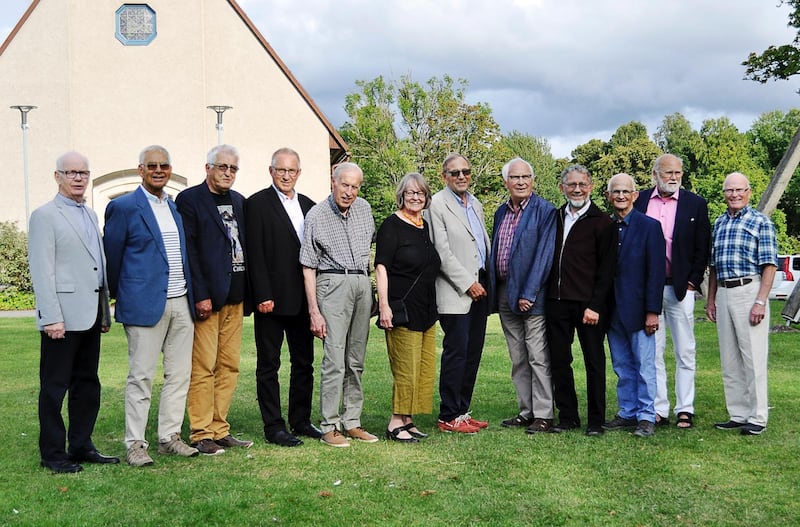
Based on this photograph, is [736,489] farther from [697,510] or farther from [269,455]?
[269,455]

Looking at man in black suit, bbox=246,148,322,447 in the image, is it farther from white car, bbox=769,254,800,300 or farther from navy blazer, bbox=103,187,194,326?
white car, bbox=769,254,800,300

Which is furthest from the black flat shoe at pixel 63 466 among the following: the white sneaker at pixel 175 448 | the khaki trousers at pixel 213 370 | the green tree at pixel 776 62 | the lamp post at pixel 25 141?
the lamp post at pixel 25 141

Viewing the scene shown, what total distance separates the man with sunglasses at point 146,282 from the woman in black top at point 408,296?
1.68 meters

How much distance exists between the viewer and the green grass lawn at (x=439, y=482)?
5.21 metres

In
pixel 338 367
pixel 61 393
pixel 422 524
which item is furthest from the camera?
pixel 338 367

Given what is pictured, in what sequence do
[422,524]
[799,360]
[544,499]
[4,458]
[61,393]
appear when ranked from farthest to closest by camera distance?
[799,360] < [4,458] < [61,393] < [544,499] < [422,524]

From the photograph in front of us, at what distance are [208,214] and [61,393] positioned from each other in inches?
69.0

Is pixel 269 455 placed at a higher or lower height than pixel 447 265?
lower

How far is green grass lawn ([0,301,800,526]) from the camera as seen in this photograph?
521cm

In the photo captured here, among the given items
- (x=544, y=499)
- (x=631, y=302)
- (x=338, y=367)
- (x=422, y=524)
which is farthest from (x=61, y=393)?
(x=631, y=302)

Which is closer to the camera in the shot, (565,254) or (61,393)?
(61,393)

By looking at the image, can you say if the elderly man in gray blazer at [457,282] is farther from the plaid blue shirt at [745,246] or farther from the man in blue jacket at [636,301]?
the plaid blue shirt at [745,246]

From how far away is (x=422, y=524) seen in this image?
16.6 feet

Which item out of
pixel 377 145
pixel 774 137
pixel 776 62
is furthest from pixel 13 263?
pixel 774 137
